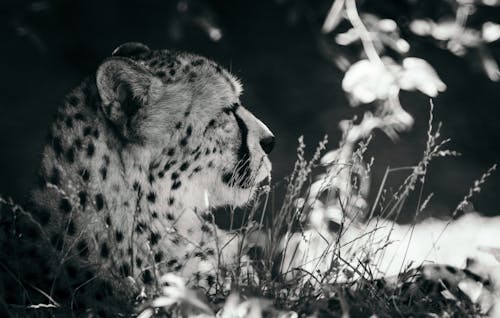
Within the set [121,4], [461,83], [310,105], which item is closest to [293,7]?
[310,105]

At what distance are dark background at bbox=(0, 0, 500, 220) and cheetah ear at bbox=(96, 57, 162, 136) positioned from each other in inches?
22.7

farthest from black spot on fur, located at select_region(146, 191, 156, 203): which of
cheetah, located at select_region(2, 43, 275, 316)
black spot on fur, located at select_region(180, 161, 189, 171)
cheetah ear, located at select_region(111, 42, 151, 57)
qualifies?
cheetah ear, located at select_region(111, 42, 151, 57)

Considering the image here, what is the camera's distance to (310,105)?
2.71 m

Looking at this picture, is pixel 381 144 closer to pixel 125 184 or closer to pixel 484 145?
pixel 484 145

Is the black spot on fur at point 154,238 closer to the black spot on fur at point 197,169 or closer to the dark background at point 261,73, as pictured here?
the black spot on fur at point 197,169

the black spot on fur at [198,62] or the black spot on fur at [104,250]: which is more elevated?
the black spot on fur at [198,62]

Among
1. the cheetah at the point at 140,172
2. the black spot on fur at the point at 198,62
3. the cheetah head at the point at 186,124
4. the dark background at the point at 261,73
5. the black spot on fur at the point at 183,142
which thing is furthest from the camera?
the dark background at the point at 261,73

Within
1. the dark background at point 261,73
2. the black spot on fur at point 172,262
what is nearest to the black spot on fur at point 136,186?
the black spot on fur at point 172,262

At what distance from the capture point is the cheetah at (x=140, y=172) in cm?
159

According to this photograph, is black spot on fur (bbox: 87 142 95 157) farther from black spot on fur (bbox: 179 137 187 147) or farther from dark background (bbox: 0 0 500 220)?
dark background (bbox: 0 0 500 220)

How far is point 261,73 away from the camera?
2.67 meters

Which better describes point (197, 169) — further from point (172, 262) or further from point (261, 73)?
point (261, 73)

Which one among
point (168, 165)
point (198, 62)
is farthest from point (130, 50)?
point (168, 165)

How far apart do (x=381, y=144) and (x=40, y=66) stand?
1393 millimetres
